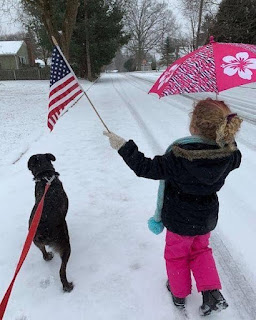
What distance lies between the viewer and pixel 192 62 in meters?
2.65

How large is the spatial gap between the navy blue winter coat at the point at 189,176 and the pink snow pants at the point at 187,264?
128 millimetres

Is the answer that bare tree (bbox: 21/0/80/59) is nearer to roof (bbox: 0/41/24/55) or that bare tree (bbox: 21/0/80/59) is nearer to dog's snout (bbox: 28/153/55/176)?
dog's snout (bbox: 28/153/55/176)

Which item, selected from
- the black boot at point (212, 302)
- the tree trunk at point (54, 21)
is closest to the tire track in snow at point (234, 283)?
the black boot at point (212, 302)

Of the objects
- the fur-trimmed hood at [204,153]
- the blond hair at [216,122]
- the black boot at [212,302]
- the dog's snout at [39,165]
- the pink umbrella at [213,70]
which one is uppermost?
the pink umbrella at [213,70]

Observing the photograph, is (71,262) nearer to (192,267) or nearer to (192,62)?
(192,267)

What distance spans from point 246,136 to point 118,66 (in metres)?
112

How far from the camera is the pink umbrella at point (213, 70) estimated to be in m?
2.48

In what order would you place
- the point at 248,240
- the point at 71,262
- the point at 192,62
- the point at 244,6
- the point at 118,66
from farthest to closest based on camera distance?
the point at 118,66 < the point at 244,6 < the point at 248,240 < the point at 71,262 < the point at 192,62

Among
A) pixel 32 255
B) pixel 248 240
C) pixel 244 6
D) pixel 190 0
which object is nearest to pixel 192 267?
pixel 248 240

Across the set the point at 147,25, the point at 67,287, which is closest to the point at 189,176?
the point at 67,287

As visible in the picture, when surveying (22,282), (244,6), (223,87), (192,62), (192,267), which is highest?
(244,6)

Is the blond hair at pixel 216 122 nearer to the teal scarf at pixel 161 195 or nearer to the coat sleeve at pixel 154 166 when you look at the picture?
the teal scarf at pixel 161 195

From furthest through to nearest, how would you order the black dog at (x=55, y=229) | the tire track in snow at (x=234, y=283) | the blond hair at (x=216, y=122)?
the black dog at (x=55, y=229), the tire track in snow at (x=234, y=283), the blond hair at (x=216, y=122)

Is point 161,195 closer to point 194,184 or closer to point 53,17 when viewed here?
point 194,184
